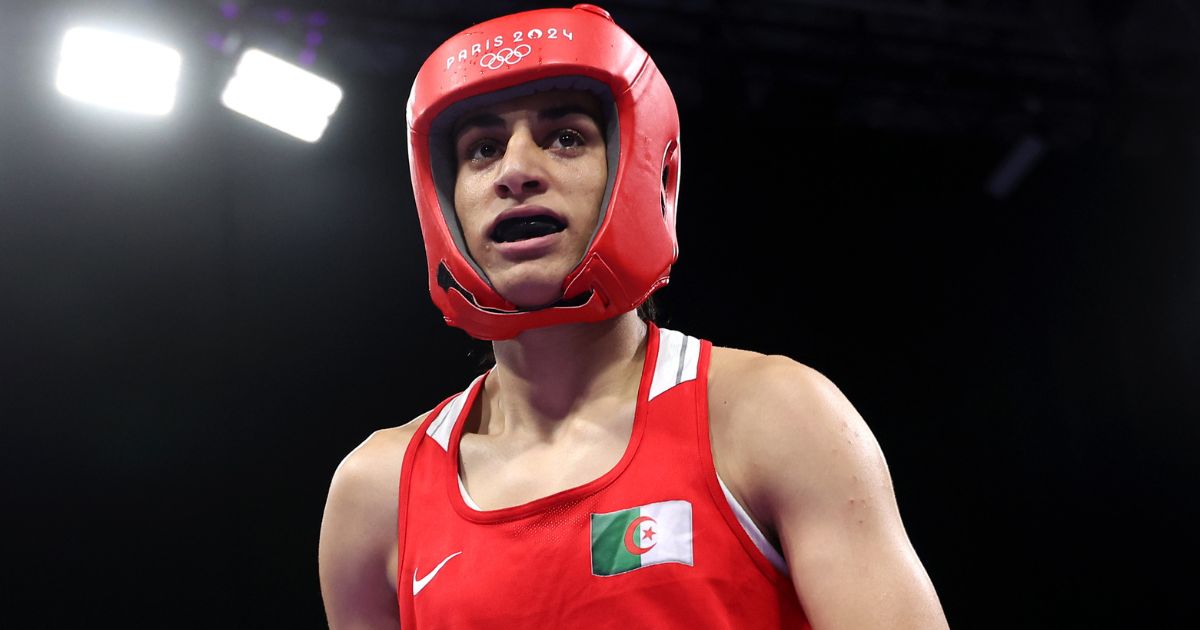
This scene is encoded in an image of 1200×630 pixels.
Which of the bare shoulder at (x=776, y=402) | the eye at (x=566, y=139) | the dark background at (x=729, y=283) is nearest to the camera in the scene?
the bare shoulder at (x=776, y=402)

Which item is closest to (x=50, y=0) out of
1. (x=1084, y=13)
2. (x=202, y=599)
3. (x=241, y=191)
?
(x=241, y=191)

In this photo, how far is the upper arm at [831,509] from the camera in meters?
1.35

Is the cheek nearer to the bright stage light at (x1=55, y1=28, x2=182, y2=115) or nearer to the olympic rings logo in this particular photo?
the olympic rings logo

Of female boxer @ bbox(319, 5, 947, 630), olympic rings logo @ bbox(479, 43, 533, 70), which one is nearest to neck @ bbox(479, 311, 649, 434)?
female boxer @ bbox(319, 5, 947, 630)

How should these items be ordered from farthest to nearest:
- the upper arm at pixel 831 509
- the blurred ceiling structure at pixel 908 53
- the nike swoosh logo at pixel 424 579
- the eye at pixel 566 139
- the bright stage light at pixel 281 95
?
the blurred ceiling structure at pixel 908 53 < the bright stage light at pixel 281 95 < the eye at pixel 566 139 < the nike swoosh logo at pixel 424 579 < the upper arm at pixel 831 509

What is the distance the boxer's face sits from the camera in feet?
5.43

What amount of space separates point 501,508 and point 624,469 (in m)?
0.22

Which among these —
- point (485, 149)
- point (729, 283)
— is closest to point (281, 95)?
point (729, 283)

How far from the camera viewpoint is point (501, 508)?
1648mm

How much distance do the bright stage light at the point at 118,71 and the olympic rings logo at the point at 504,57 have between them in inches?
108

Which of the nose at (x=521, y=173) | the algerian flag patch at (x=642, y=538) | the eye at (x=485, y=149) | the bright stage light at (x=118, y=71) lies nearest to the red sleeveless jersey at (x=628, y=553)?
the algerian flag patch at (x=642, y=538)

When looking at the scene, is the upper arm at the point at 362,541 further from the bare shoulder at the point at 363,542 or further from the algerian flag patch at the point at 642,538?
the algerian flag patch at the point at 642,538

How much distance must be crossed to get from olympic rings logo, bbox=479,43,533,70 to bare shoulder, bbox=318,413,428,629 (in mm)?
651

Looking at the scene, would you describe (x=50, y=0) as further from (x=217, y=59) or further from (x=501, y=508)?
(x=501, y=508)
